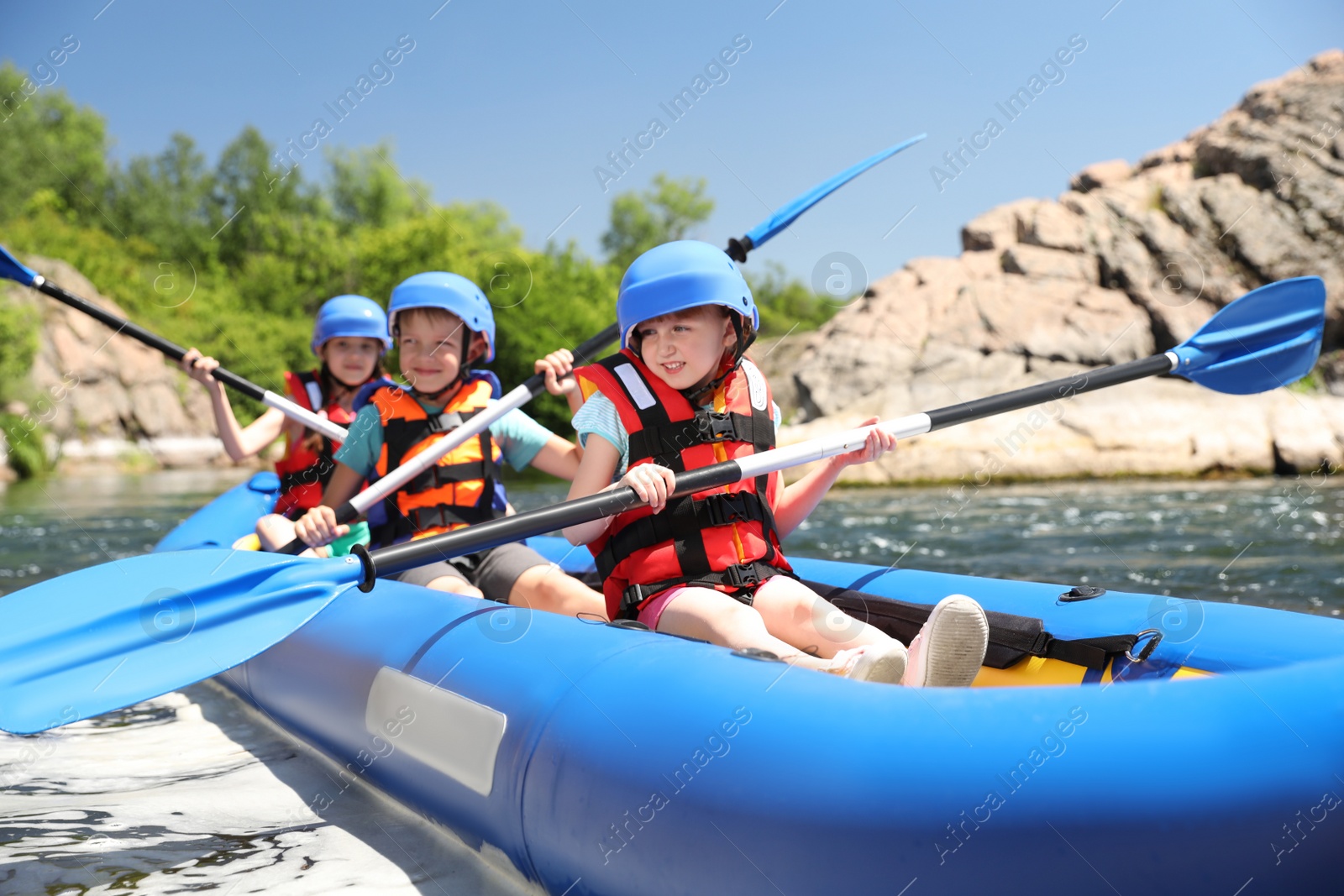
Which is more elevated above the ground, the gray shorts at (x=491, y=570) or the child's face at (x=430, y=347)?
the child's face at (x=430, y=347)

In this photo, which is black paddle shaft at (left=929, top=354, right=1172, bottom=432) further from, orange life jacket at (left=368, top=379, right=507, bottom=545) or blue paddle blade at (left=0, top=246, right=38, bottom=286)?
blue paddle blade at (left=0, top=246, right=38, bottom=286)

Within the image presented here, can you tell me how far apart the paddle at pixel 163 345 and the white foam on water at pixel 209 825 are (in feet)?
3.23

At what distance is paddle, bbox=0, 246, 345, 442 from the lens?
3395mm

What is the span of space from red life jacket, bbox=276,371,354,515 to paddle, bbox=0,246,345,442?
0.18m

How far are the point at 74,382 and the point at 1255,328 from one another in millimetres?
18592

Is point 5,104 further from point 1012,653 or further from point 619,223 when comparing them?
point 1012,653

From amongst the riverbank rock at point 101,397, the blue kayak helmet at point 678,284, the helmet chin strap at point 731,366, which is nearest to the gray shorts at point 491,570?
the helmet chin strap at point 731,366

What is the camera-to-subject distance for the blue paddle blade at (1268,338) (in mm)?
2824

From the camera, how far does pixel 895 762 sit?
1.22m

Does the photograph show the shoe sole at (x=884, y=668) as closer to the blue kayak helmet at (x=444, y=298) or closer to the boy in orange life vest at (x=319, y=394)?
the blue kayak helmet at (x=444, y=298)

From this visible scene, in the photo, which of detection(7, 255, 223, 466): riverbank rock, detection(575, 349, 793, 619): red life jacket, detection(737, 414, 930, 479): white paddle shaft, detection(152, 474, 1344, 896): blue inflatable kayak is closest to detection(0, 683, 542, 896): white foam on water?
detection(152, 474, 1344, 896): blue inflatable kayak

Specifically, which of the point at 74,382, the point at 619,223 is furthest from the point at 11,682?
the point at 619,223

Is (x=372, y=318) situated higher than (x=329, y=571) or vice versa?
(x=372, y=318)

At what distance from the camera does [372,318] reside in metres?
3.67
